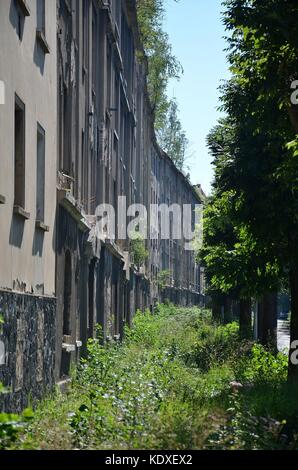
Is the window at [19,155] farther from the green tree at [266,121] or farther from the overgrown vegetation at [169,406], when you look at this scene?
the green tree at [266,121]

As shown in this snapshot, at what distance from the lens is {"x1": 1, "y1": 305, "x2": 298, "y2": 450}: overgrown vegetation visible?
9344mm

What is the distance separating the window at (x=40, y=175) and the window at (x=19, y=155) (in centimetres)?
Result: 150

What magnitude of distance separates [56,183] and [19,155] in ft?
11.3

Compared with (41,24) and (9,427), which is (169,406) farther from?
(41,24)

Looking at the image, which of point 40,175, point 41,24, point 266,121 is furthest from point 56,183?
point 266,121

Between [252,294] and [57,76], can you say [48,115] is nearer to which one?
[57,76]

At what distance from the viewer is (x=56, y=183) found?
17.5 meters

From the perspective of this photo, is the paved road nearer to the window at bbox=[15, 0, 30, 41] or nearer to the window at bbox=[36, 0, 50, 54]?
the window at bbox=[36, 0, 50, 54]

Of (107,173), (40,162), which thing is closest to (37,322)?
(40,162)

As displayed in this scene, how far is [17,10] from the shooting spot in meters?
13.5

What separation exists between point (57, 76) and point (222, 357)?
11.9 metres

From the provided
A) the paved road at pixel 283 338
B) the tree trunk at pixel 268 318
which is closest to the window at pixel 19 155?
the tree trunk at pixel 268 318
